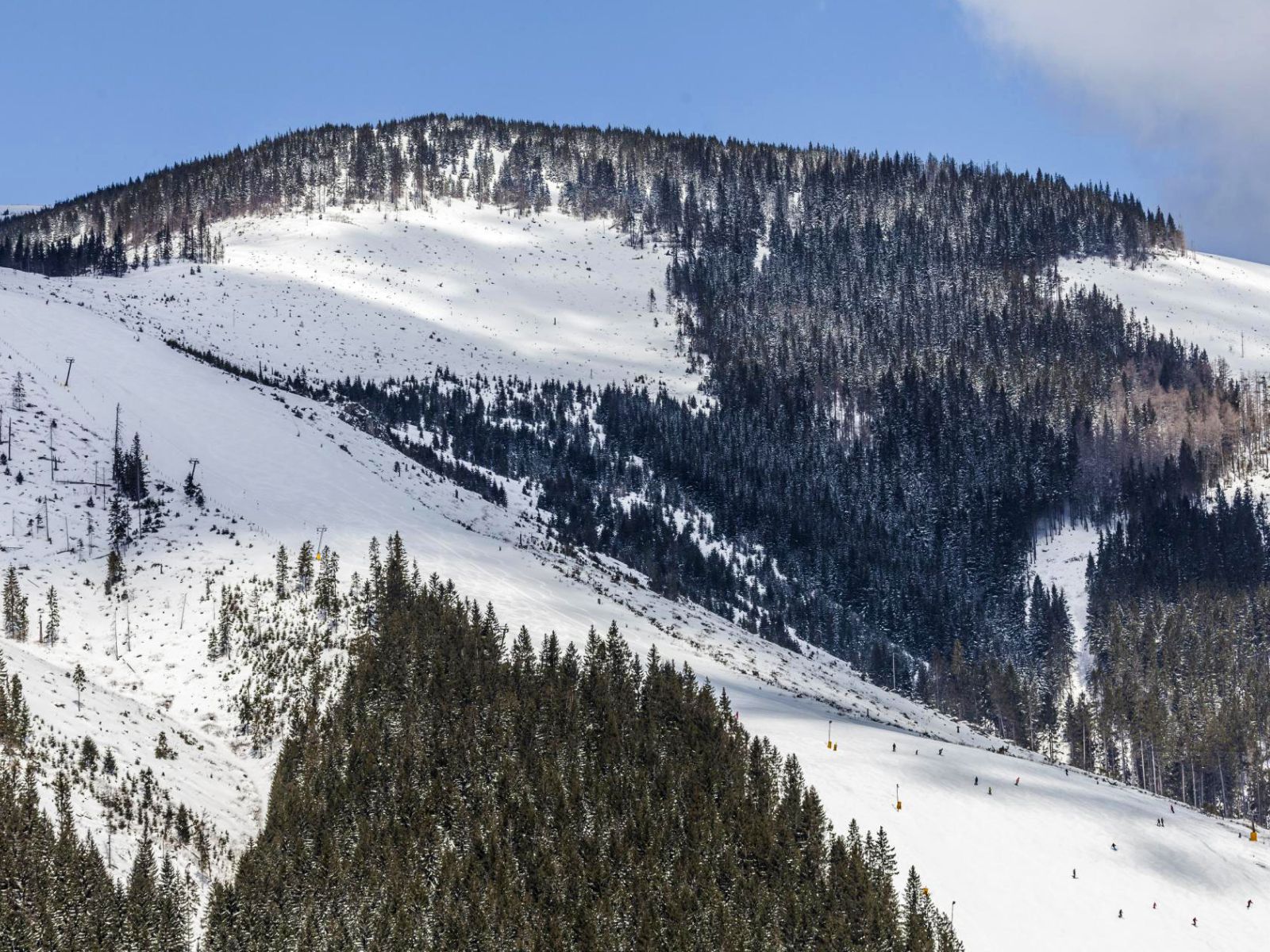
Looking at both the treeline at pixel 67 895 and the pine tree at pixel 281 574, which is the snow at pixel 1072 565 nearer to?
the pine tree at pixel 281 574

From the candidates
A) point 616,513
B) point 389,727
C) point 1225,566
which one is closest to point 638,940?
point 389,727

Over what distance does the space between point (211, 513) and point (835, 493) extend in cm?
13494

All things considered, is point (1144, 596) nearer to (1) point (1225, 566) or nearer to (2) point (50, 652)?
(1) point (1225, 566)

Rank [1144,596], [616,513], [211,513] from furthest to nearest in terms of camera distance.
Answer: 1. [1144,596]
2. [616,513]
3. [211,513]

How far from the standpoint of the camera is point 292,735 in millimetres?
59906

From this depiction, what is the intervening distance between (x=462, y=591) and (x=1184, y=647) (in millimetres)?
106774

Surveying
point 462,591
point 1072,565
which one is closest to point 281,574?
point 462,591

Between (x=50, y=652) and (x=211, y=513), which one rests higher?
(x=211, y=513)

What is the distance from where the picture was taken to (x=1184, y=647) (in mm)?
146500

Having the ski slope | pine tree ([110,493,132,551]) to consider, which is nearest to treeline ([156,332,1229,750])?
the ski slope

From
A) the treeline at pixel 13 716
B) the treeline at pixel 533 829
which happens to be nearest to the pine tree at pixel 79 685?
the treeline at pixel 13 716

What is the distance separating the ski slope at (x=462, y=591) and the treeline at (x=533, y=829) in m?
4.42

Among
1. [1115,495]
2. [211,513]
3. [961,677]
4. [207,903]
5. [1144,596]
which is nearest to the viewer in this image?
[207,903]

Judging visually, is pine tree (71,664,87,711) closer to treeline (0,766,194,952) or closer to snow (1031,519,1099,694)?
treeline (0,766,194,952)
